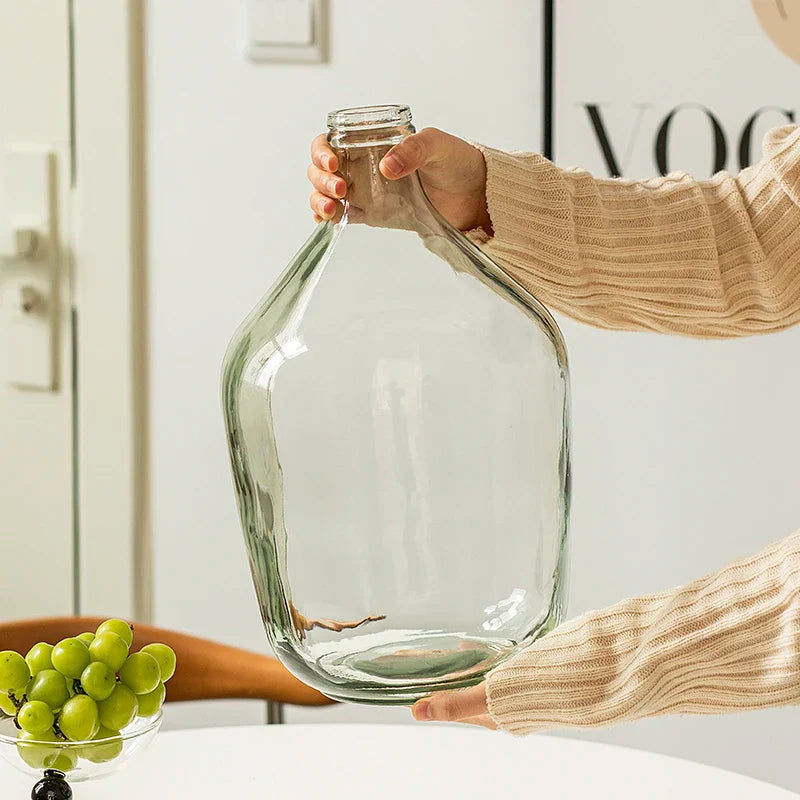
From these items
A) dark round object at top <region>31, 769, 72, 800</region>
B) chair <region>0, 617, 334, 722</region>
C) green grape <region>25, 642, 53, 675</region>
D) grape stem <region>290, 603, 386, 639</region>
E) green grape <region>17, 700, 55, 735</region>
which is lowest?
chair <region>0, 617, 334, 722</region>

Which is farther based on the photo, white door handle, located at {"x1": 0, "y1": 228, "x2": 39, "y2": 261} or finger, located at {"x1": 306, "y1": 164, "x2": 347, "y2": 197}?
white door handle, located at {"x1": 0, "y1": 228, "x2": 39, "y2": 261}

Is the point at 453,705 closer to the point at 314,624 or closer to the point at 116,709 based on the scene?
the point at 314,624

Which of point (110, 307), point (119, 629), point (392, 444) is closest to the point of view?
point (392, 444)

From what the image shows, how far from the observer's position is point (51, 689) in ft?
2.80

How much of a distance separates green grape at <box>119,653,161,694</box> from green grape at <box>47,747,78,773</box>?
60mm

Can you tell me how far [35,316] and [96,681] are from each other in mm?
1221

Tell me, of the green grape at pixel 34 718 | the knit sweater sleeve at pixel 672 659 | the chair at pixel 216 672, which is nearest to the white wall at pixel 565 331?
the chair at pixel 216 672

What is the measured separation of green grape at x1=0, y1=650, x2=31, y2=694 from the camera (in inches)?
33.9

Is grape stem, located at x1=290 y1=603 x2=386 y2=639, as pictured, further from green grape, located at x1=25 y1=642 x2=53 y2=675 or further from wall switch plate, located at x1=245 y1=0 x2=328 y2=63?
wall switch plate, located at x1=245 y1=0 x2=328 y2=63

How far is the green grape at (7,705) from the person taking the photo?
34.1 inches

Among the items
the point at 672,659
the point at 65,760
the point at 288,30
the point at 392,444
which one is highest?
the point at 288,30

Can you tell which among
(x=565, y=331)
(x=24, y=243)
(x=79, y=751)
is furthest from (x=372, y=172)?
(x=24, y=243)

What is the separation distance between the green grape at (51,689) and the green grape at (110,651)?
0.09 ft

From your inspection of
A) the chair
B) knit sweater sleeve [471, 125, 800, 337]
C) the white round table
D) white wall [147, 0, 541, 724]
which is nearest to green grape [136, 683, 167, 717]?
the white round table
